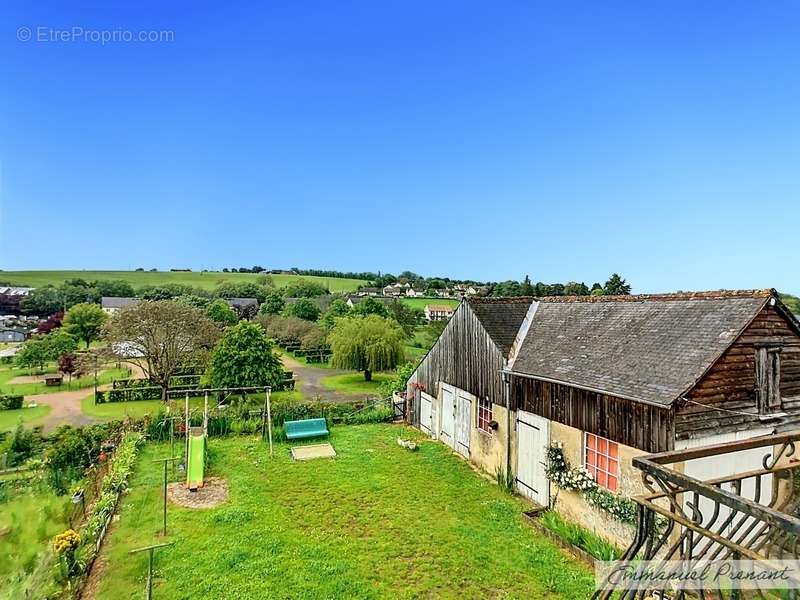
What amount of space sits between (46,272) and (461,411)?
161634 mm

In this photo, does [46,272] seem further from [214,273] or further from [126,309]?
[126,309]

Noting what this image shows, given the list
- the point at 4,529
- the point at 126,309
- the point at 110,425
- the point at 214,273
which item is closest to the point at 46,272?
the point at 214,273

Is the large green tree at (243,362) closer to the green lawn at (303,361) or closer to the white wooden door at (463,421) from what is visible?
the white wooden door at (463,421)

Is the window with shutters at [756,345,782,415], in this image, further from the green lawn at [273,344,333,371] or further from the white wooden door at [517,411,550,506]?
the green lawn at [273,344,333,371]

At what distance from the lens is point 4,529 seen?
8.68 m

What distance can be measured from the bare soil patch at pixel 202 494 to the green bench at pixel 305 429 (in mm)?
3911

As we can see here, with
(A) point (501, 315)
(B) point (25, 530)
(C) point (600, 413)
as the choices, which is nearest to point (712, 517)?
(C) point (600, 413)

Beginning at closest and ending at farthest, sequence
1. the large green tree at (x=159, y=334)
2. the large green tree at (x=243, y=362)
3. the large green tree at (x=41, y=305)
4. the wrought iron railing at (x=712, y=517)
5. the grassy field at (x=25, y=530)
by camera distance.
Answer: the wrought iron railing at (x=712, y=517) → the grassy field at (x=25, y=530) → the large green tree at (x=243, y=362) → the large green tree at (x=159, y=334) → the large green tree at (x=41, y=305)

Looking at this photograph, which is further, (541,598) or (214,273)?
(214,273)

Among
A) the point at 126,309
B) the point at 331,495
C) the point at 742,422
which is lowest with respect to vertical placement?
the point at 331,495

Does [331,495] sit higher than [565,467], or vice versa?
[565,467]

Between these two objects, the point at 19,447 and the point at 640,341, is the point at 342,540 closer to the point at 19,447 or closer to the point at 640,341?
the point at 640,341

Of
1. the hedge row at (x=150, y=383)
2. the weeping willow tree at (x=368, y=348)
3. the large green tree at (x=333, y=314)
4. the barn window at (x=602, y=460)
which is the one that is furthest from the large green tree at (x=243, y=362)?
the large green tree at (x=333, y=314)

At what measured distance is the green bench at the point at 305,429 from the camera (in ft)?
55.9
